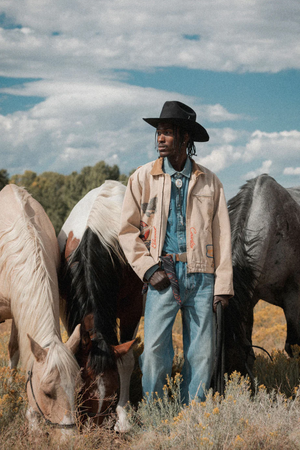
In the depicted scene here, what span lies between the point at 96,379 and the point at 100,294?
31.3 inches

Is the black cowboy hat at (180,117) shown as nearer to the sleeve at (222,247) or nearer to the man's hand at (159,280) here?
the sleeve at (222,247)

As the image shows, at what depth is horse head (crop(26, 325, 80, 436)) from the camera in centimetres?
304

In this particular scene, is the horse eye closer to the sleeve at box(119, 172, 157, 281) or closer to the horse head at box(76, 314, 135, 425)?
the horse head at box(76, 314, 135, 425)

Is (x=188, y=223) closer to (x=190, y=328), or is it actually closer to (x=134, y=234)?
(x=134, y=234)

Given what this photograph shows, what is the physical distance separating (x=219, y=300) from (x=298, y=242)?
210cm

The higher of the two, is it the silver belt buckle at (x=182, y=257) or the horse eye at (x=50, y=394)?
the silver belt buckle at (x=182, y=257)

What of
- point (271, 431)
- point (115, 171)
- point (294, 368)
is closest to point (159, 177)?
point (271, 431)

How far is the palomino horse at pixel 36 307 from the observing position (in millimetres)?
3070

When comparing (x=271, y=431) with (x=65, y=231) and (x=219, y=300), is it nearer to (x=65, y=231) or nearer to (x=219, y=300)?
(x=219, y=300)

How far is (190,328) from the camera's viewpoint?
3.70 m

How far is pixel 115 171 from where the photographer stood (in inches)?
1187

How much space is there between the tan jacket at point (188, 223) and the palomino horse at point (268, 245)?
0.90m

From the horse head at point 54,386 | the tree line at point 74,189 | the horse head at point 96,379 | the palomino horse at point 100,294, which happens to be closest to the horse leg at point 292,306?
the palomino horse at point 100,294

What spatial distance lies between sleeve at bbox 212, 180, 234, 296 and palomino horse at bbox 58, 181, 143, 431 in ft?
2.84
